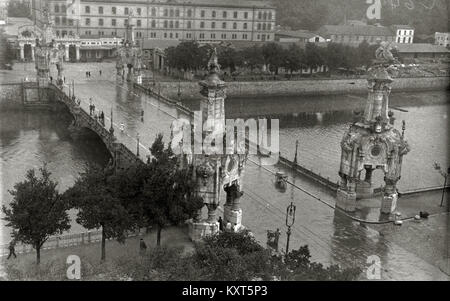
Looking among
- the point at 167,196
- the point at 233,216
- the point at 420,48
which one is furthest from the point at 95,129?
the point at 420,48

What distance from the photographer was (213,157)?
90.6 feet

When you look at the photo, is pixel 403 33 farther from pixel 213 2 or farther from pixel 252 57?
pixel 252 57

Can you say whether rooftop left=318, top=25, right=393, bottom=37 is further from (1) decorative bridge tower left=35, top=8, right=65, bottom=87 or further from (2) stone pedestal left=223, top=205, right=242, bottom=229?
(2) stone pedestal left=223, top=205, right=242, bottom=229

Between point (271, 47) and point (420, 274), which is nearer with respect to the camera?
point (420, 274)

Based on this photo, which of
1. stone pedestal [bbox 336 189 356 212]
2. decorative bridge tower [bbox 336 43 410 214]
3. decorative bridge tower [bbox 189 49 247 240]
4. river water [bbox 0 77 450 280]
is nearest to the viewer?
decorative bridge tower [bbox 189 49 247 240]

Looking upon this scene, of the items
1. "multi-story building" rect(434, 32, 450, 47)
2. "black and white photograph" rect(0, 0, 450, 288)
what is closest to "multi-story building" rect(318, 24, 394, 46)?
"black and white photograph" rect(0, 0, 450, 288)

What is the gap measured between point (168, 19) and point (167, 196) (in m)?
91.3

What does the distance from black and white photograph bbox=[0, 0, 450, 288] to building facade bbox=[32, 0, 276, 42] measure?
11.9 inches

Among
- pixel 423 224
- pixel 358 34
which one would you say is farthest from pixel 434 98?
pixel 423 224

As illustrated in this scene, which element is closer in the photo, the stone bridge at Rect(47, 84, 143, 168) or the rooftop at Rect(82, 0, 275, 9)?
the stone bridge at Rect(47, 84, 143, 168)

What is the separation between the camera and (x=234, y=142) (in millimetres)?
28938

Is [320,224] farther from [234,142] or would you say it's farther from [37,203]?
[37,203]

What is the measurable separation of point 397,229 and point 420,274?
578 centimetres

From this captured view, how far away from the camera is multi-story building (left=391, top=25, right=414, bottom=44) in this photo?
416 feet
